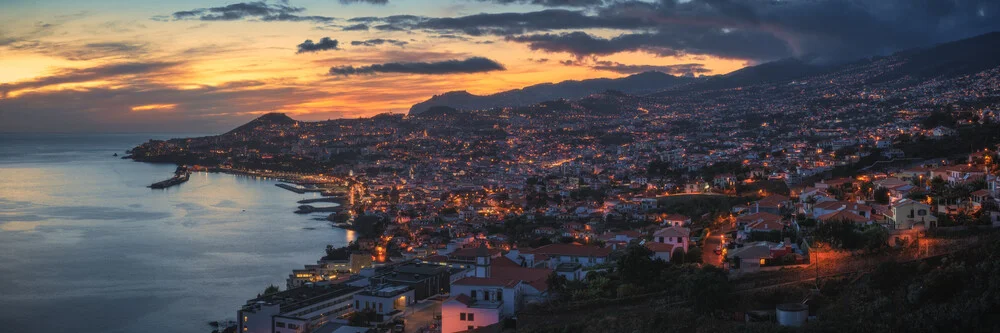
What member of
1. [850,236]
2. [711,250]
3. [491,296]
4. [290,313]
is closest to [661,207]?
[711,250]

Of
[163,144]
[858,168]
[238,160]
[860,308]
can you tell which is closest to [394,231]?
[858,168]

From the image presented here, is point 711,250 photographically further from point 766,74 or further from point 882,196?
point 766,74

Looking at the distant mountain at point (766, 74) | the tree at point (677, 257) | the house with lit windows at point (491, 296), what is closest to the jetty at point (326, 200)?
the house with lit windows at point (491, 296)

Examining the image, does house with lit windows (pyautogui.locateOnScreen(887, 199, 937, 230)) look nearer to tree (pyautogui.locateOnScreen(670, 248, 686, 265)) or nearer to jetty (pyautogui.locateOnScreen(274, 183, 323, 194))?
tree (pyautogui.locateOnScreen(670, 248, 686, 265))

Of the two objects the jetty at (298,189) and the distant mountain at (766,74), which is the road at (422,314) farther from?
the distant mountain at (766,74)

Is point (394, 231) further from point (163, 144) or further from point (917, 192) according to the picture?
point (163, 144)

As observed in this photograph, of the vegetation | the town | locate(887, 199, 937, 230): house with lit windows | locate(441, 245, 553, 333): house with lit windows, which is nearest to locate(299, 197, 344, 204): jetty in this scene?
the town
